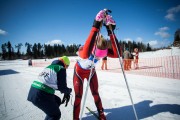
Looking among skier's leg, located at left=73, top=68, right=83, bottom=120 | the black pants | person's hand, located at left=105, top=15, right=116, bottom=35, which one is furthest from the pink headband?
the black pants

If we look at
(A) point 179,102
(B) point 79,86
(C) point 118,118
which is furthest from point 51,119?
(A) point 179,102

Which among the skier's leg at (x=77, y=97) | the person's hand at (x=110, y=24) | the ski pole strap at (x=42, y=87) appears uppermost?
the person's hand at (x=110, y=24)

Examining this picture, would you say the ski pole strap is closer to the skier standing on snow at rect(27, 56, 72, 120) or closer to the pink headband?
the skier standing on snow at rect(27, 56, 72, 120)

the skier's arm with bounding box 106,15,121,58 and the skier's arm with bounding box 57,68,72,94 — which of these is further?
the skier's arm with bounding box 57,68,72,94

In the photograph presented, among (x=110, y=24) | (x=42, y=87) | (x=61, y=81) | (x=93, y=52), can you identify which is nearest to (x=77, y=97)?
(x=61, y=81)

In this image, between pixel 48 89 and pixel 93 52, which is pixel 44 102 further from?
pixel 93 52

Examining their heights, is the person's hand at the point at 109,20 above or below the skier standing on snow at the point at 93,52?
above

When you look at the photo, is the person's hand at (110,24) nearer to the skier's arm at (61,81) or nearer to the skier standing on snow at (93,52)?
the skier standing on snow at (93,52)

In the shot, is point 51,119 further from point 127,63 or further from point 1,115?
point 127,63

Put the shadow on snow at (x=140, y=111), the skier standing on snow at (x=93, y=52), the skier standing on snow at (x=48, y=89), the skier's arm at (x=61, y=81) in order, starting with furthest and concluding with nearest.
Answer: the shadow on snow at (x=140, y=111), the skier's arm at (x=61, y=81), the skier standing on snow at (x=48, y=89), the skier standing on snow at (x=93, y=52)

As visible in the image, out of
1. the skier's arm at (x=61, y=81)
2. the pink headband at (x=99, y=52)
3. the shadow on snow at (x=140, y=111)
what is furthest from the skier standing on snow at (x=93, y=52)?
the shadow on snow at (x=140, y=111)

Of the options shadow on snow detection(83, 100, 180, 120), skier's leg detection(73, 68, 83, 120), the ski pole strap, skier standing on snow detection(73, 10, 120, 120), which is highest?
skier standing on snow detection(73, 10, 120, 120)

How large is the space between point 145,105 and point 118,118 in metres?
1.23

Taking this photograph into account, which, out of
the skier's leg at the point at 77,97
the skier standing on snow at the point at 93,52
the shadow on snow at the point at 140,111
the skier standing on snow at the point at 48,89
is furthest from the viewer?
the shadow on snow at the point at 140,111
